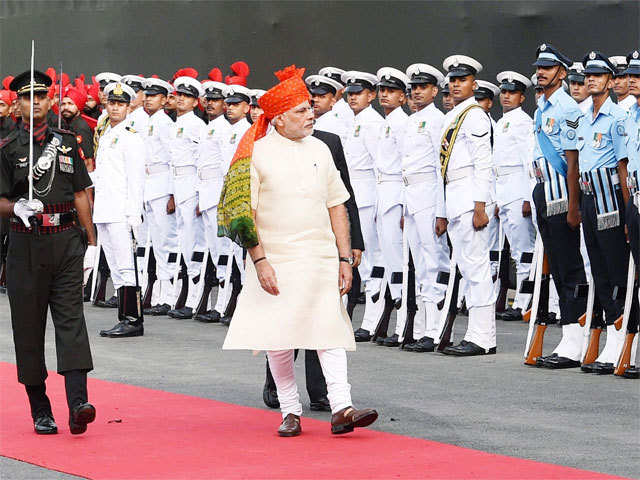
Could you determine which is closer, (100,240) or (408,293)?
(408,293)

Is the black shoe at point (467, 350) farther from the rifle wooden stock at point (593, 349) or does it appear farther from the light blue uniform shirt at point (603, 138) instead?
the light blue uniform shirt at point (603, 138)

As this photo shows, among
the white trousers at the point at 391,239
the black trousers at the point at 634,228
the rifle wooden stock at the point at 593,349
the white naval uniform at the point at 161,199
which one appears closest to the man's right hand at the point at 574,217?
the black trousers at the point at 634,228

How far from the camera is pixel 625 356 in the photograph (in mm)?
10625

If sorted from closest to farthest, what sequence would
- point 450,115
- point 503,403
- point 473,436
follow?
point 473,436
point 503,403
point 450,115

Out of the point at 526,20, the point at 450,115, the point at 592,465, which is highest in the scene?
the point at 526,20

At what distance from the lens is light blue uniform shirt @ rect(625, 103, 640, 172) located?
393 inches

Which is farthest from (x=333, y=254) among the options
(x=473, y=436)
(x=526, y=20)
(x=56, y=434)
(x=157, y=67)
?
(x=157, y=67)

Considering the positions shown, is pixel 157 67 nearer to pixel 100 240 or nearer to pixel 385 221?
pixel 100 240

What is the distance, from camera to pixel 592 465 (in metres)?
7.48

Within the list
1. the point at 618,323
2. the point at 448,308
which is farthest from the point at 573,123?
the point at 448,308

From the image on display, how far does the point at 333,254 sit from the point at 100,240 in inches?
253

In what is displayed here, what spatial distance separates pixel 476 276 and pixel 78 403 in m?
4.64

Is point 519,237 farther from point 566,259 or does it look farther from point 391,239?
point 566,259

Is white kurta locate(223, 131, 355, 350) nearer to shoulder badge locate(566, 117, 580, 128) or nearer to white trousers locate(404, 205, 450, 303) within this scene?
shoulder badge locate(566, 117, 580, 128)
